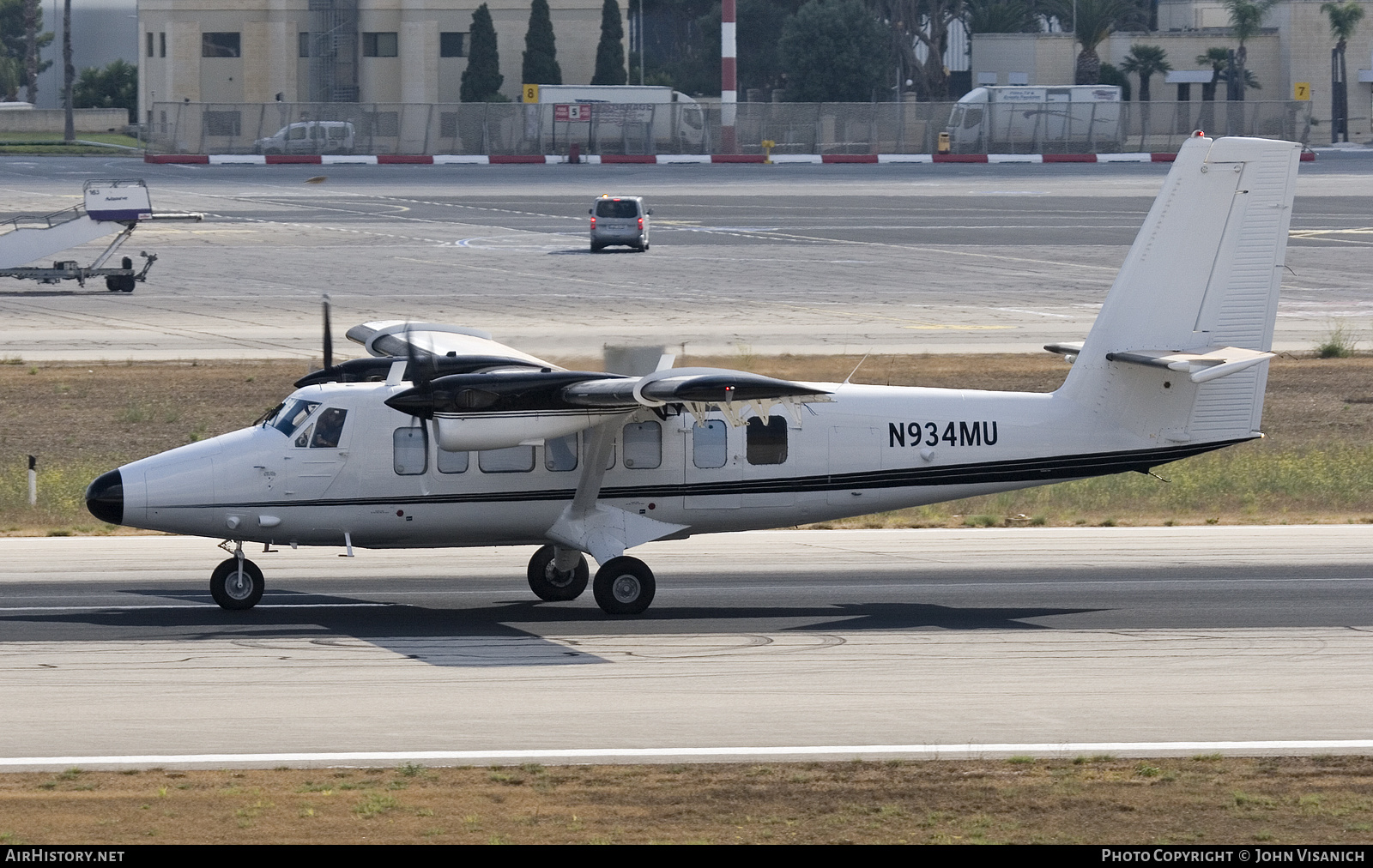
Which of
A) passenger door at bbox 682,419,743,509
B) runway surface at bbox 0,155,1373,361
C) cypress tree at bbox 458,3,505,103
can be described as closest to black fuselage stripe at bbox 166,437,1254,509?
passenger door at bbox 682,419,743,509

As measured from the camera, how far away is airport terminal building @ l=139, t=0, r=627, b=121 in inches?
4363

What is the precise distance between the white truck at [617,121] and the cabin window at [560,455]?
80238 mm

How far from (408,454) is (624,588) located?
2.79 m

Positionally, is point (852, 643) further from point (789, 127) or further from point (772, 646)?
point (789, 127)

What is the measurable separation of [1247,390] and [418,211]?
181ft

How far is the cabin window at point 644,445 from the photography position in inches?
726

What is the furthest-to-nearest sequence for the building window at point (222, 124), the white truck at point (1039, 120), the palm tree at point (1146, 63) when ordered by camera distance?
the palm tree at point (1146, 63) < the white truck at point (1039, 120) < the building window at point (222, 124)

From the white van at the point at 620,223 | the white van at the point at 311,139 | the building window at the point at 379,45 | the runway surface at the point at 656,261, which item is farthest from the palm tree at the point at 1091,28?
the white van at the point at 620,223

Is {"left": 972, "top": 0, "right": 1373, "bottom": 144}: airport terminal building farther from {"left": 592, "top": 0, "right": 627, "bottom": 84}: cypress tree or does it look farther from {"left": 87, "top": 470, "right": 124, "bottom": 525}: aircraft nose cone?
{"left": 87, "top": 470, "right": 124, "bottom": 525}: aircraft nose cone

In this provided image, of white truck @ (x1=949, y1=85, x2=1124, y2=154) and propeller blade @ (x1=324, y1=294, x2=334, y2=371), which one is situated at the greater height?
white truck @ (x1=949, y1=85, x2=1124, y2=154)

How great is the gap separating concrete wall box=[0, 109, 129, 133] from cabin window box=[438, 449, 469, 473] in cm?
11914

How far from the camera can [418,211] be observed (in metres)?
70.8

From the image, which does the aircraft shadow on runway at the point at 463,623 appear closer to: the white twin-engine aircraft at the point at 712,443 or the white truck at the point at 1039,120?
the white twin-engine aircraft at the point at 712,443

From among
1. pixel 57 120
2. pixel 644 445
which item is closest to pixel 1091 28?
pixel 57 120
